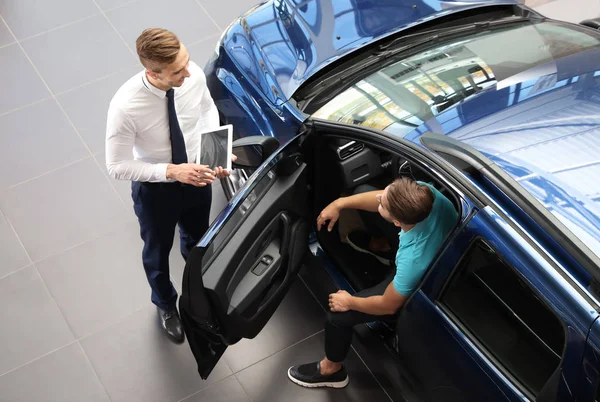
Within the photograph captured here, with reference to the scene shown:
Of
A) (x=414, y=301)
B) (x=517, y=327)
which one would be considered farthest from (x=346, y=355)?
(x=517, y=327)

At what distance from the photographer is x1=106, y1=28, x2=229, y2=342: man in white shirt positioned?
303 cm

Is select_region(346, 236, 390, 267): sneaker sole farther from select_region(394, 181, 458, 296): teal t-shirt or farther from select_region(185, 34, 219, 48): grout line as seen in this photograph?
select_region(185, 34, 219, 48): grout line

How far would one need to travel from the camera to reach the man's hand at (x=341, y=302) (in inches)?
129

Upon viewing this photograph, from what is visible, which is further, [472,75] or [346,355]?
[346,355]

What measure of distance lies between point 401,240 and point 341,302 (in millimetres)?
466

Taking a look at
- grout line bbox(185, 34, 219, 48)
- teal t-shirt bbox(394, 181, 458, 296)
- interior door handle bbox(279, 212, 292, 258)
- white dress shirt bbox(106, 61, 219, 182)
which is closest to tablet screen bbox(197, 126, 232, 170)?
white dress shirt bbox(106, 61, 219, 182)

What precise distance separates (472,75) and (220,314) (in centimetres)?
159

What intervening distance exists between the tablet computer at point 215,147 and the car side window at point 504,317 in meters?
1.15

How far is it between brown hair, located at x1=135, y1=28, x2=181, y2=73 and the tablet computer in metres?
0.45

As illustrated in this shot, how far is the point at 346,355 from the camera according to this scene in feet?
12.2

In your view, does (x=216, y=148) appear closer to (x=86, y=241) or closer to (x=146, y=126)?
(x=146, y=126)

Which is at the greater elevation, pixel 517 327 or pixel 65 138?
pixel 65 138

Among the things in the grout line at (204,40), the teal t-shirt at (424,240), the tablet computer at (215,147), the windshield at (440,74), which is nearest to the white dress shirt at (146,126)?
the tablet computer at (215,147)

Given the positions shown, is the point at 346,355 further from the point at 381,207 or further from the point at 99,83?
the point at 99,83
